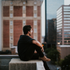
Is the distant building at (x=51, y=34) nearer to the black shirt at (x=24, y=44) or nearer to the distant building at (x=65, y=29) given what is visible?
the distant building at (x=65, y=29)

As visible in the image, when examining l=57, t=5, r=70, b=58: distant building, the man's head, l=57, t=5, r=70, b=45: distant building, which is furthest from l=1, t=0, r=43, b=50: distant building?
the man's head

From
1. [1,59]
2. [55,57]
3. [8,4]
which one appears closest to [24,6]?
[8,4]

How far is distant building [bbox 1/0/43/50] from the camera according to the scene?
13.1 m

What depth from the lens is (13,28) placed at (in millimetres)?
13422

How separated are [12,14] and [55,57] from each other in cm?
848

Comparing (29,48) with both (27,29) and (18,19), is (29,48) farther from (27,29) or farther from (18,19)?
(18,19)

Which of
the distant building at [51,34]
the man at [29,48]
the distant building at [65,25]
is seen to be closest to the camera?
the man at [29,48]

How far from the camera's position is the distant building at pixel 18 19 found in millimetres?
13078

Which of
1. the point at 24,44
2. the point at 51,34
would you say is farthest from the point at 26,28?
the point at 51,34

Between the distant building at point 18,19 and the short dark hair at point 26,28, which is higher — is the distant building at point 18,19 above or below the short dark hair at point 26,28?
above

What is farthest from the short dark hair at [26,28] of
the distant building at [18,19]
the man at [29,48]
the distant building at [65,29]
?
the distant building at [18,19]

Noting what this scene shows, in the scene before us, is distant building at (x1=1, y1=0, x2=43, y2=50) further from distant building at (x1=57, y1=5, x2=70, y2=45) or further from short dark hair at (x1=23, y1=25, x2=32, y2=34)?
short dark hair at (x1=23, y1=25, x2=32, y2=34)

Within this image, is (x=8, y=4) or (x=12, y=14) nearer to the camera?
(x=8, y=4)

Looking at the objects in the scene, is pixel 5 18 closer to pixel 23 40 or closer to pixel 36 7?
pixel 36 7
